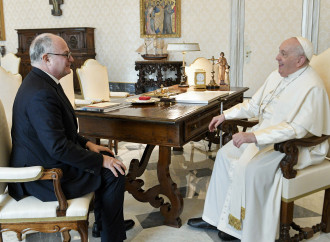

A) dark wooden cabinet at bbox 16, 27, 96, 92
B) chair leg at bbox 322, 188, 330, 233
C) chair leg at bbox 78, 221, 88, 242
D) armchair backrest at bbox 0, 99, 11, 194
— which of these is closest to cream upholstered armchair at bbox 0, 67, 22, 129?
armchair backrest at bbox 0, 99, 11, 194

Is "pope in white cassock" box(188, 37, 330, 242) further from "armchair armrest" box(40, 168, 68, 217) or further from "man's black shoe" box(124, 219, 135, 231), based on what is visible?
"armchair armrest" box(40, 168, 68, 217)

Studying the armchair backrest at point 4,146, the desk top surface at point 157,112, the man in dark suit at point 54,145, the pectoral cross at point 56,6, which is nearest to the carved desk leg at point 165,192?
the desk top surface at point 157,112

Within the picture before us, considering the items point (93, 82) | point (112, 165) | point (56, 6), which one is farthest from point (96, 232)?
point (56, 6)

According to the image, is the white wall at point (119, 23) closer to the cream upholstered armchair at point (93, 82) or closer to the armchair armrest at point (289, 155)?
the cream upholstered armchair at point (93, 82)

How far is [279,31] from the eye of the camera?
7.95 metres

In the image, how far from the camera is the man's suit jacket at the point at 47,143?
6.30 ft

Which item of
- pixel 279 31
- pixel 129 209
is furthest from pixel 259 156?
pixel 279 31

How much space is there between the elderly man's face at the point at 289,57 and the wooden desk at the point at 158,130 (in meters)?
0.71

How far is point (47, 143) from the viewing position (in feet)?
6.26

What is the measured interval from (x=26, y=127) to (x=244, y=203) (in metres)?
1.40

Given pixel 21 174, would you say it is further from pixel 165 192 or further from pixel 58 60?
pixel 165 192

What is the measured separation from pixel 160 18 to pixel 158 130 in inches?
274

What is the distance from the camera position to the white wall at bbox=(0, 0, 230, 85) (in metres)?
8.53

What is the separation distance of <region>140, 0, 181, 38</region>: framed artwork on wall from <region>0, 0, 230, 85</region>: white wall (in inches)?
5.9
